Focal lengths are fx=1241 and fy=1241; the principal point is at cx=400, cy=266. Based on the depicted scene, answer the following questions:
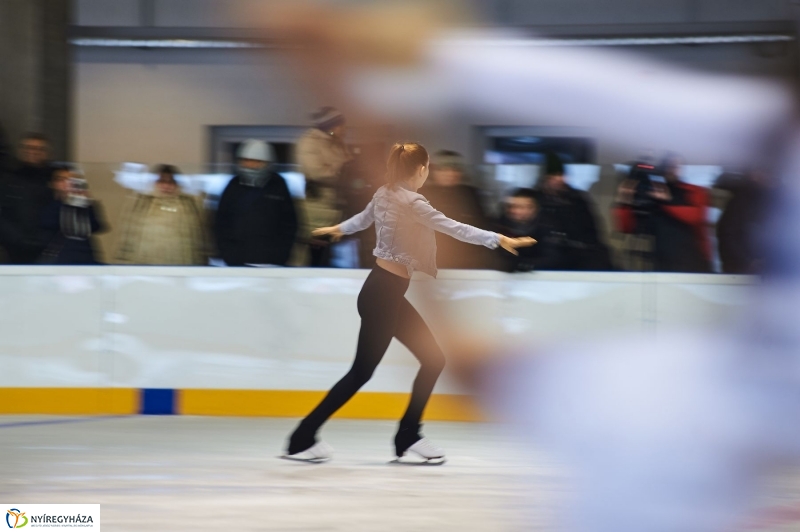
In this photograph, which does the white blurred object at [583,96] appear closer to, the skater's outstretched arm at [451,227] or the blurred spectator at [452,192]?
the blurred spectator at [452,192]

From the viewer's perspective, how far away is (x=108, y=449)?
18.2ft

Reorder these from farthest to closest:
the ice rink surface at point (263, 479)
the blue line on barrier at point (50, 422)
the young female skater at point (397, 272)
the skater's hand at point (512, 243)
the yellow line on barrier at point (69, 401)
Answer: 1. the yellow line on barrier at point (69, 401)
2. the blue line on barrier at point (50, 422)
3. the young female skater at point (397, 272)
4. the skater's hand at point (512, 243)
5. the ice rink surface at point (263, 479)

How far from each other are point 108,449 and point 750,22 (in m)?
5.91

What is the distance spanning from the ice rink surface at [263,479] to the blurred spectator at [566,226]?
1.15 meters

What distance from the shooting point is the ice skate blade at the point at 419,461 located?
5207 mm

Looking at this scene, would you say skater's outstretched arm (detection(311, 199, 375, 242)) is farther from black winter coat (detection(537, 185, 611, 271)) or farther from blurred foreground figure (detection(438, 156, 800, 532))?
black winter coat (detection(537, 185, 611, 271))

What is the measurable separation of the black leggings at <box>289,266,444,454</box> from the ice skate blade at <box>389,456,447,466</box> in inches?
2.5

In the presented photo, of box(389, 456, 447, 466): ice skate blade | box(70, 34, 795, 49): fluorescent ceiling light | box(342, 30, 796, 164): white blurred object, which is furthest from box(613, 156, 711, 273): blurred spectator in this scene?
box(389, 456, 447, 466): ice skate blade

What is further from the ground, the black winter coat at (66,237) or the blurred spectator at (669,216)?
the blurred spectator at (669,216)

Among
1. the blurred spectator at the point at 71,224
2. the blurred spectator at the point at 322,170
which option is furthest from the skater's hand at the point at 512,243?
the blurred spectator at the point at 71,224

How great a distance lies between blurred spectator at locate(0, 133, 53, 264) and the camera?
7.38 m

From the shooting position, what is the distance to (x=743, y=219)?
686 centimetres

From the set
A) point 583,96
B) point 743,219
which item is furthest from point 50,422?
point 583,96

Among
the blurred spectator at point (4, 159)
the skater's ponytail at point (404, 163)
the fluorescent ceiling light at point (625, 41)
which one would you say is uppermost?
the fluorescent ceiling light at point (625, 41)
